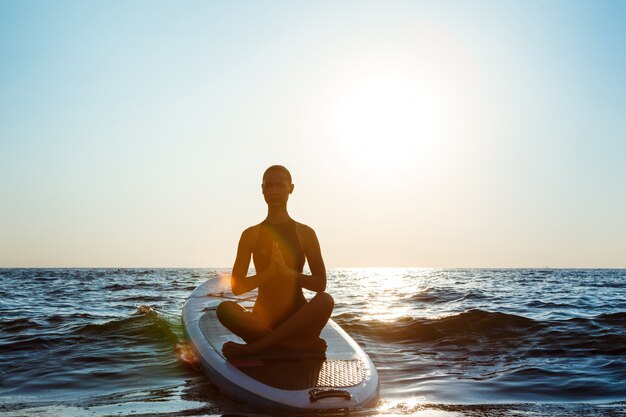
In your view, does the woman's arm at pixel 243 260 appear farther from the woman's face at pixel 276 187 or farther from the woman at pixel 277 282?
the woman's face at pixel 276 187

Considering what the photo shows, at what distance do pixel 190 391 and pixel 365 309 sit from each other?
406 inches

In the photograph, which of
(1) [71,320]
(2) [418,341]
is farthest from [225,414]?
(1) [71,320]

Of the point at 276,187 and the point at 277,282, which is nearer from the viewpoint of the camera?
the point at 276,187

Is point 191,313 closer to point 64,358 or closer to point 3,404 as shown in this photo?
point 64,358

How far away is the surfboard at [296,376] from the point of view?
4.73 m

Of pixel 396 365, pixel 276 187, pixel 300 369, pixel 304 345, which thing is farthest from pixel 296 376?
pixel 396 365

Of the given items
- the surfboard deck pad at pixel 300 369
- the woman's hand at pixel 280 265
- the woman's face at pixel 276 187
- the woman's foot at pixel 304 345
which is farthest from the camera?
the woman's foot at pixel 304 345

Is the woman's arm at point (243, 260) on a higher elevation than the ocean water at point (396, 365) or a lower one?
higher

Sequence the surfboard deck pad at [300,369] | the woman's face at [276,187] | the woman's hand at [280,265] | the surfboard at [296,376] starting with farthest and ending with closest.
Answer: the woman's face at [276,187], the woman's hand at [280,265], the surfboard deck pad at [300,369], the surfboard at [296,376]

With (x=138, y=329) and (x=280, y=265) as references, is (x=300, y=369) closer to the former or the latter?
(x=280, y=265)

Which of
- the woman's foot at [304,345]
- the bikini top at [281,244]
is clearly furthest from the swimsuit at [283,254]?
the woman's foot at [304,345]

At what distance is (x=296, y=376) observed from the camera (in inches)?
206

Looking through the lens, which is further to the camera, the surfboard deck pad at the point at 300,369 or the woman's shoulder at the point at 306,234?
the woman's shoulder at the point at 306,234

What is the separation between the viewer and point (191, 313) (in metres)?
9.22
